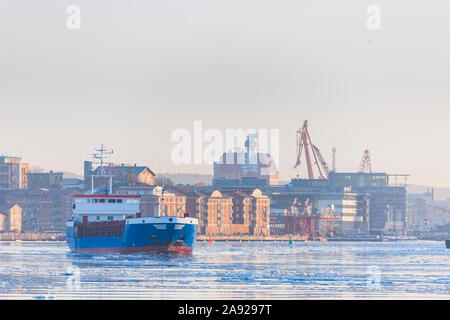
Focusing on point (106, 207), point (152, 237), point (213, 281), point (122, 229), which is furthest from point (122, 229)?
point (213, 281)

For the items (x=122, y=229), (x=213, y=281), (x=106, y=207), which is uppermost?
(x=106, y=207)

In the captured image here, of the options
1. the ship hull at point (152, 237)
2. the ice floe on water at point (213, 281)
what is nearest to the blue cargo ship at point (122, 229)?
the ship hull at point (152, 237)

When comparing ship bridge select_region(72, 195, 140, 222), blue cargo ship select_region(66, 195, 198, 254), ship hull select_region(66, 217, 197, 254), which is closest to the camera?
ship hull select_region(66, 217, 197, 254)

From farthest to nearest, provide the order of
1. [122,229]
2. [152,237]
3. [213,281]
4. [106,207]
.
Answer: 1. [106,207]
2. [122,229]
3. [152,237]
4. [213,281]

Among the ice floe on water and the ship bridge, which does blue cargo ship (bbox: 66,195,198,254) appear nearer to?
the ship bridge

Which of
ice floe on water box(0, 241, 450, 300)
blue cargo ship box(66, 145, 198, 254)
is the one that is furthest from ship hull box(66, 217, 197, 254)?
ice floe on water box(0, 241, 450, 300)

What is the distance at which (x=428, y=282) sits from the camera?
2452 inches

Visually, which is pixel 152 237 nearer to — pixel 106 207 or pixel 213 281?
pixel 106 207

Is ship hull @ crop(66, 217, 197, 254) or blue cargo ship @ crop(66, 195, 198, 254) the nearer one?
ship hull @ crop(66, 217, 197, 254)

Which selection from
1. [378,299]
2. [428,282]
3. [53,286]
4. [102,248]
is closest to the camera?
[378,299]

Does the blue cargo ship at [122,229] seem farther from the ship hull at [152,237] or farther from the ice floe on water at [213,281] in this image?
the ice floe on water at [213,281]
